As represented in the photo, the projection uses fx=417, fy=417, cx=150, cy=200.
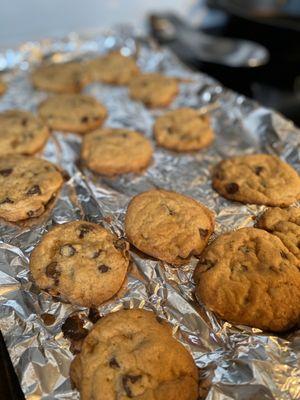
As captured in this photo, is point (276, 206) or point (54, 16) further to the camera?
point (54, 16)

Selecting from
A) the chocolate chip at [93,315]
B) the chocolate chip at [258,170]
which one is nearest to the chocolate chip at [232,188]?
the chocolate chip at [258,170]

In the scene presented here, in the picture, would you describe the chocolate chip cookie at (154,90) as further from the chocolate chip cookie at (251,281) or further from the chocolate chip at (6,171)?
the chocolate chip cookie at (251,281)

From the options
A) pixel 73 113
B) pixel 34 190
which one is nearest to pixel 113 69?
pixel 73 113

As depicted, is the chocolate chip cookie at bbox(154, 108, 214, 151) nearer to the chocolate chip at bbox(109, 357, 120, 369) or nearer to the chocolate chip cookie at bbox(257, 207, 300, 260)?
the chocolate chip cookie at bbox(257, 207, 300, 260)

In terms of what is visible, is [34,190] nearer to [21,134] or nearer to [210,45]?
[21,134]

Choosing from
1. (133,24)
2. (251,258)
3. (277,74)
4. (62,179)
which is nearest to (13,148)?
(62,179)

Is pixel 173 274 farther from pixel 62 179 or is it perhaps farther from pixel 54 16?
pixel 54 16

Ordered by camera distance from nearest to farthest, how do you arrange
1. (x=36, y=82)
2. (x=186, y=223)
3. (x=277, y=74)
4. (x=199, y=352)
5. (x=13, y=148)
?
(x=199, y=352)
(x=186, y=223)
(x=13, y=148)
(x=36, y=82)
(x=277, y=74)
